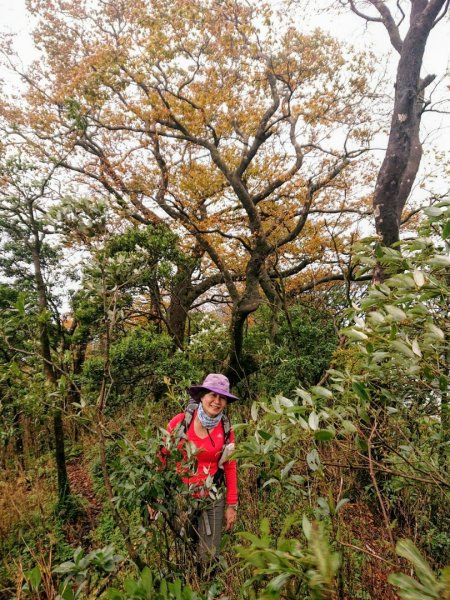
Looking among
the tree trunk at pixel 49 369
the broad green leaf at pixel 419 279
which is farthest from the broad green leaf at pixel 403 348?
the tree trunk at pixel 49 369

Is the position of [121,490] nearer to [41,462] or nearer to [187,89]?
[41,462]

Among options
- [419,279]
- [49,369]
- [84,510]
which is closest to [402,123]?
[419,279]

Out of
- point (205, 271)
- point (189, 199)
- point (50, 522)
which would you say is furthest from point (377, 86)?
point (50, 522)

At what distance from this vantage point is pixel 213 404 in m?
2.65

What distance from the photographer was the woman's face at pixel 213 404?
2.64m

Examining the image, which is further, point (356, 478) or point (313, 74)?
point (313, 74)

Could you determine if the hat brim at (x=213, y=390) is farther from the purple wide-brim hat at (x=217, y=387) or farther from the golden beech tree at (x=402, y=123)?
the golden beech tree at (x=402, y=123)

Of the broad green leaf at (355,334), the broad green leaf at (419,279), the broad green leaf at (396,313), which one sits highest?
the broad green leaf at (419,279)

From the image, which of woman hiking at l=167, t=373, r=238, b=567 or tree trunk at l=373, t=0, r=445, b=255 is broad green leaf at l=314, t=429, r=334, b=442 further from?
tree trunk at l=373, t=0, r=445, b=255

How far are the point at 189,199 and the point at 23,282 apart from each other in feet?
16.7

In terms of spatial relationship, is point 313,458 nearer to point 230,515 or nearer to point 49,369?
point 230,515

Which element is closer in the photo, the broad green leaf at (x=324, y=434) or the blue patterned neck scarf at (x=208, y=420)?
the broad green leaf at (x=324, y=434)

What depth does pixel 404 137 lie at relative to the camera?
3727 millimetres

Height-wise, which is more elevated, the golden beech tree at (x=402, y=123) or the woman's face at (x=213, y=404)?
the golden beech tree at (x=402, y=123)
